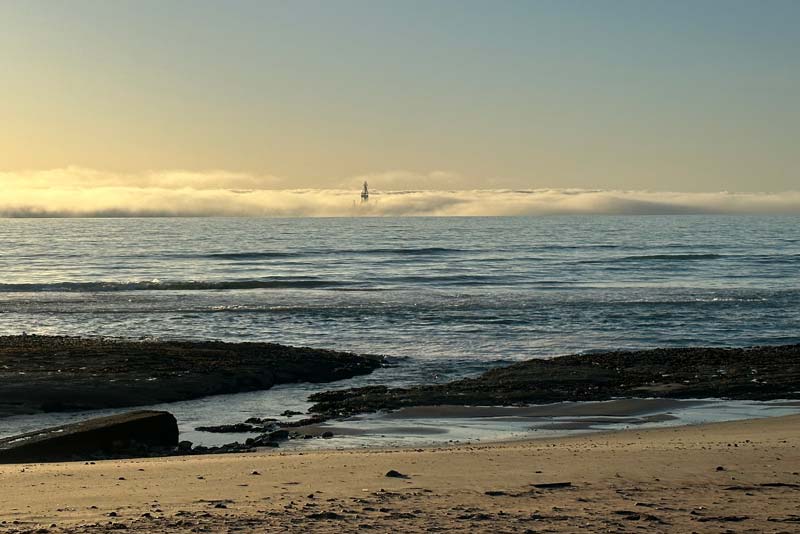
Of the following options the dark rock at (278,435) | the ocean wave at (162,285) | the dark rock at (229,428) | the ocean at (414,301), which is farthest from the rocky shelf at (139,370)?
the ocean wave at (162,285)

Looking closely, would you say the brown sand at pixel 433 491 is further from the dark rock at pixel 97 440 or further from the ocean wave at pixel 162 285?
the ocean wave at pixel 162 285

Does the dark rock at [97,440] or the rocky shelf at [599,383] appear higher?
the dark rock at [97,440]

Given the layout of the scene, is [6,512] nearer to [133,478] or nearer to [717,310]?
[133,478]

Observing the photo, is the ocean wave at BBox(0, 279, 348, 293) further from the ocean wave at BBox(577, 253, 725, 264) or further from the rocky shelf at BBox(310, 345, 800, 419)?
the rocky shelf at BBox(310, 345, 800, 419)

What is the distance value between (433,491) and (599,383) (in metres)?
11.0

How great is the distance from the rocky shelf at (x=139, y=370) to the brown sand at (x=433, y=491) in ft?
21.3

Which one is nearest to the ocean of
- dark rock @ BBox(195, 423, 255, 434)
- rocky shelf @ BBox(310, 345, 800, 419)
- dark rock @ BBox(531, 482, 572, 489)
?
dark rock @ BBox(195, 423, 255, 434)

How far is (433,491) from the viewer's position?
29.0ft

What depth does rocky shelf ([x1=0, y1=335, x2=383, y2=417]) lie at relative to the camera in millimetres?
17344

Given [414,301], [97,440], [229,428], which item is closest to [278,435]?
[229,428]

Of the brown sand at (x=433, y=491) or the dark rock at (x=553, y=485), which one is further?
the dark rock at (x=553, y=485)

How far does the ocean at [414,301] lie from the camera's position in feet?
90.2

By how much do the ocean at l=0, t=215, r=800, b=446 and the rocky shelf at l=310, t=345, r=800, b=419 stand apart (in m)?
1.59

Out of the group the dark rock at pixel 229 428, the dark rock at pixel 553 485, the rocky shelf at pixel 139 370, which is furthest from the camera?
the rocky shelf at pixel 139 370
